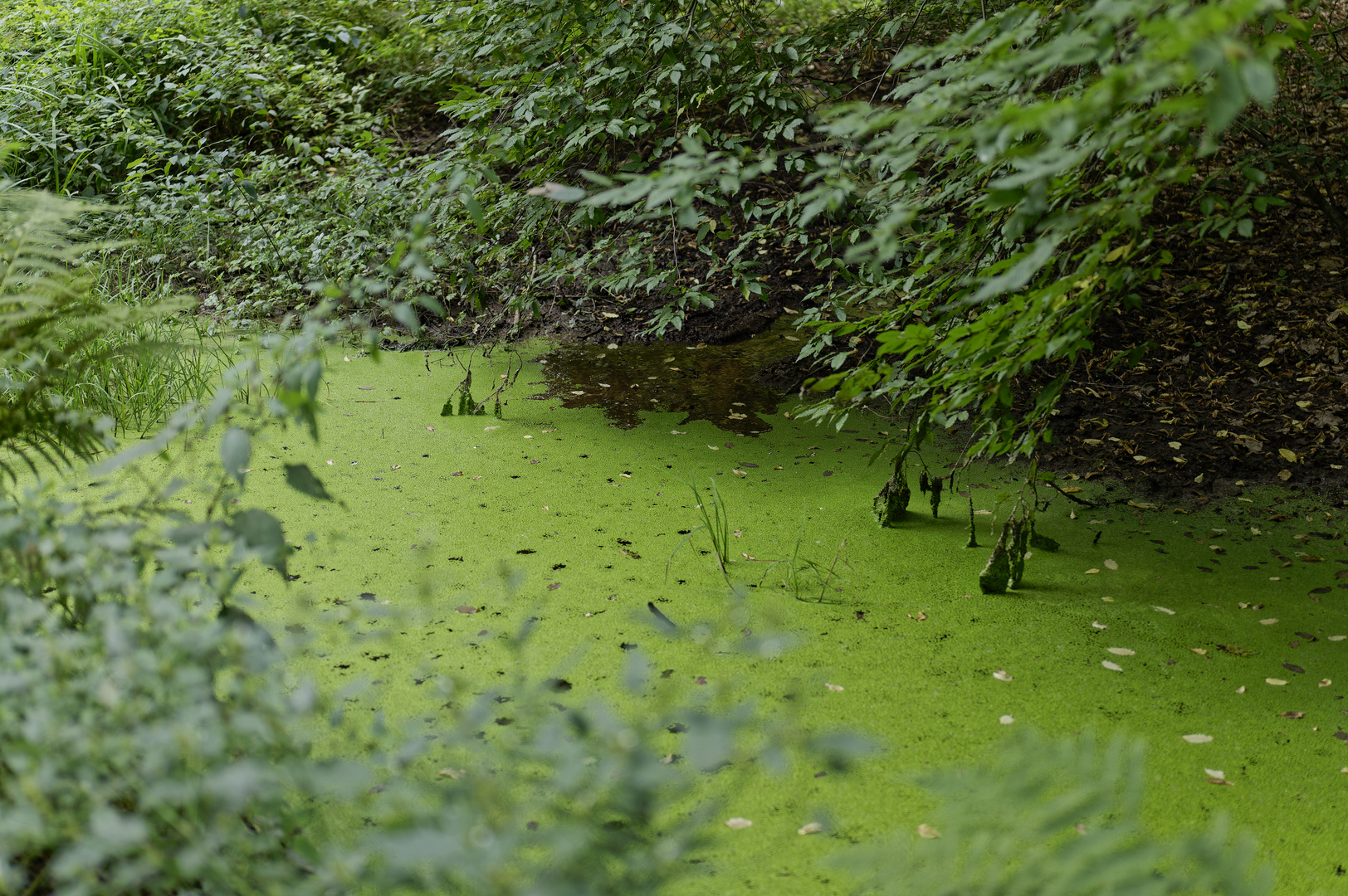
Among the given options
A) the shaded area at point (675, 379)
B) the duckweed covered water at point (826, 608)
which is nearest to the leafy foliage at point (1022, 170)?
the duckweed covered water at point (826, 608)

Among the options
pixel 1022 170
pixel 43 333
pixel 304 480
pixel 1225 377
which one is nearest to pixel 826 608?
pixel 1022 170

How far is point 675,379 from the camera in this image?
12.2 ft

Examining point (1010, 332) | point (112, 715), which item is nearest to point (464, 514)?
point (1010, 332)

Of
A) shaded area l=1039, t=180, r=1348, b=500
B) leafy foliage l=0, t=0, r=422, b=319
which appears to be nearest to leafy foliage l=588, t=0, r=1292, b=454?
shaded area l=1039, t=180, r=1348, b=500

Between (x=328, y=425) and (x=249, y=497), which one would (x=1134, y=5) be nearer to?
(x=249, y=497)

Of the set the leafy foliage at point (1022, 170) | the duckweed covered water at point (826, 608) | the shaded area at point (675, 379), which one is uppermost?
the leafy foliage at point (1022, 170)

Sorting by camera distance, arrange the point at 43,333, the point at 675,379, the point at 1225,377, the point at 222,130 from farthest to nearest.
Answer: the point at 222,130 → the point at 675,379 → the point at 1225,377 → the point at 43,333

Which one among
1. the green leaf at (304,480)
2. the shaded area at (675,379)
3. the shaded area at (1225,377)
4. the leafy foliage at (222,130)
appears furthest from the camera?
the leafy foliage at (222,130)

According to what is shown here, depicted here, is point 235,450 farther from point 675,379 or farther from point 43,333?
point 675,379

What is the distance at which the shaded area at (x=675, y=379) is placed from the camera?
3.42 meters

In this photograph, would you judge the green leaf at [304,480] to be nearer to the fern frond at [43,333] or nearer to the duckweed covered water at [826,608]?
the duckweed covered water at [826,608]

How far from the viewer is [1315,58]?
266 cm

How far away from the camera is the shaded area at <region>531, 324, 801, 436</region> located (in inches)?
135

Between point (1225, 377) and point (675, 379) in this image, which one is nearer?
point (1225, 377)
